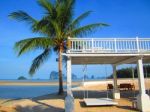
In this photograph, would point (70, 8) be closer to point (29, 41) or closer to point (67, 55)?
point (29, 41)

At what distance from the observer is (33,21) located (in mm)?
18719

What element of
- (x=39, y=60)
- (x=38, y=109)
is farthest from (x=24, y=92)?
(x=38, y=109)

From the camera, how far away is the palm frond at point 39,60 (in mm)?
18531

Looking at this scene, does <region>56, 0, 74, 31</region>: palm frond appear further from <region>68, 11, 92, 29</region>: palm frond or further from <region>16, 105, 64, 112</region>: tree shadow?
<region>16, 105, 64, 112</region>: tree shadow

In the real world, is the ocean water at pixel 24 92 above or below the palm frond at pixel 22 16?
below

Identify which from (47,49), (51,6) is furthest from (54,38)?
(51,6)

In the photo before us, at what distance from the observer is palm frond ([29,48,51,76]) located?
18.5 m

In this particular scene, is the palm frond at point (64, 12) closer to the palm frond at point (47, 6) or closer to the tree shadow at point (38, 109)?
the palm frond at point (47, 6)

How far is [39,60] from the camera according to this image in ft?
61.9

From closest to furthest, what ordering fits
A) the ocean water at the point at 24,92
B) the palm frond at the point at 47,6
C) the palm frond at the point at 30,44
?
1. the palm frond at the point at 30,44
2. the palm frond at the point at 47,6
3. the ocean water at the point at 24,92

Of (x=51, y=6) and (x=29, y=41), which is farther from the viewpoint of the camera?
(x=51, y=6)

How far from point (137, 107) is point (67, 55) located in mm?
4950

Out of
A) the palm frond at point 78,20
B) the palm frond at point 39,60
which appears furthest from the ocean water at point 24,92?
the palm frond at point 78,20

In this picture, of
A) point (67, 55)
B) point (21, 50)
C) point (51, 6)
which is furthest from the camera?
point (51, 6)
